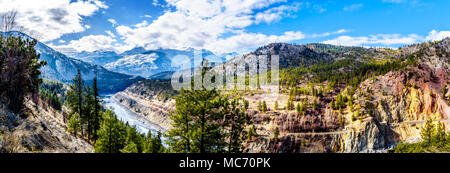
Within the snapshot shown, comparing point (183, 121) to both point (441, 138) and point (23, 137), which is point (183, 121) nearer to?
point (23, 137)

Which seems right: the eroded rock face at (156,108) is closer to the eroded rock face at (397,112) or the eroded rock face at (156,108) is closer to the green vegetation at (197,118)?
the eroded rock face at (397,112)

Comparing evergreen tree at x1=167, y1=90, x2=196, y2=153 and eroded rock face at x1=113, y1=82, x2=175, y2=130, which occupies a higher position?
evergreen tree at x1=167, y1=90, x2=196, y2=153

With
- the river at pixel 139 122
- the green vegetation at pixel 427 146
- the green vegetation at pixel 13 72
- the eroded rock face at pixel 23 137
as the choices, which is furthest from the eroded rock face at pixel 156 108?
the green vegetation at pixel 427 146

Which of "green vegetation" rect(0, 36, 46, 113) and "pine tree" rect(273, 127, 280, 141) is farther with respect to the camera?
"pine tree" rect(273, 127, 280, 141)

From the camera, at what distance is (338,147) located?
79.5 m

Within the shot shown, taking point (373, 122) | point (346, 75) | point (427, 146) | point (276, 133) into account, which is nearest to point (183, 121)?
point (427, 146)

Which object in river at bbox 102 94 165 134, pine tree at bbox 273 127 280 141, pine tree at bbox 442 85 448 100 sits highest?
pine tree at bbox 442 85 448 100

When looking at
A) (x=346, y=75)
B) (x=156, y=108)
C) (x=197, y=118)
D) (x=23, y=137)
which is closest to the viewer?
(x=23, y=137)

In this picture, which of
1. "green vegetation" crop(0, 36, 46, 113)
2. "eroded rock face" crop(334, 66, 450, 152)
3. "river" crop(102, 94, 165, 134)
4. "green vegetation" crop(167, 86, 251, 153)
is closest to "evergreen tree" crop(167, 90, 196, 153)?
"green vegetation" crop(167, 86, 251, 153)

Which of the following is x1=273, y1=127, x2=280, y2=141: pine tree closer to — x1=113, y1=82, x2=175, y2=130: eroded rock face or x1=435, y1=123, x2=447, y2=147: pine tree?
x1=435, y1=123, x2=447, y2=147: pine tree

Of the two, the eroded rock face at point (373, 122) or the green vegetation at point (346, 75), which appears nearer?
the eroded rock face at point (373, 122)

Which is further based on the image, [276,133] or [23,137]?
[276,133]

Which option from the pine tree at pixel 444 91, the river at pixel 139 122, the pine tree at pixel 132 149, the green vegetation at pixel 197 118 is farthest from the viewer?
the river at pixel 139 122
